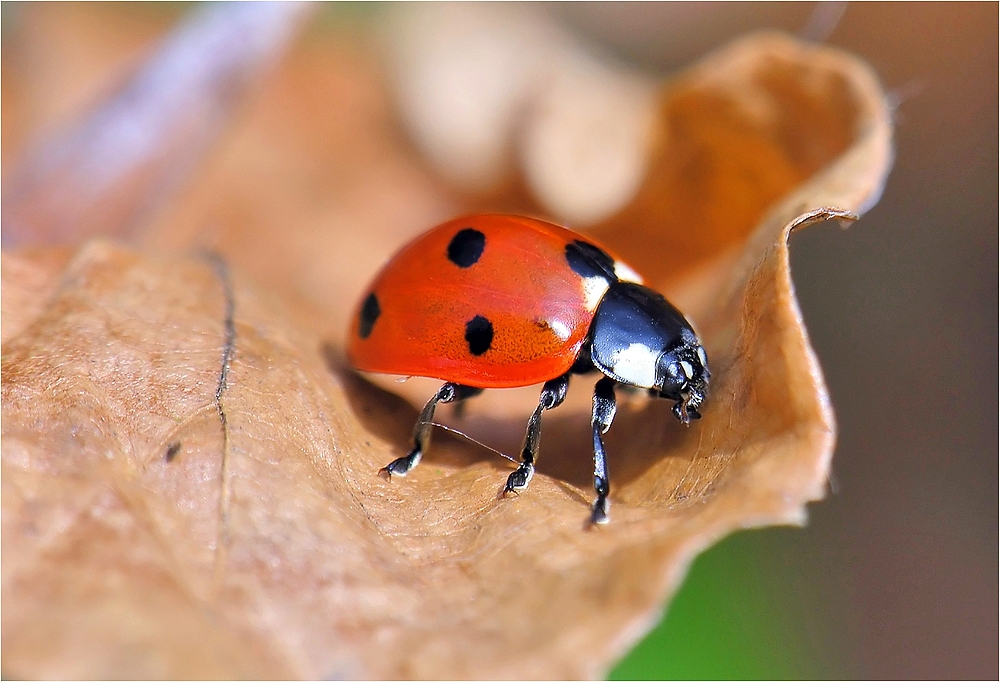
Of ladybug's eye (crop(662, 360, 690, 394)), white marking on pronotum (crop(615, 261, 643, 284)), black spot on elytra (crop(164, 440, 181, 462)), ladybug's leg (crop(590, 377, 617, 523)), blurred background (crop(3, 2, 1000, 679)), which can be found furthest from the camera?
blurred background (crop(3, 2, 1000, 679))

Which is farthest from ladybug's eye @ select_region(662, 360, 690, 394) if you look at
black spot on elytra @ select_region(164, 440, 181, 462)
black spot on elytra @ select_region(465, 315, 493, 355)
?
black spot on elytra @ select_region(164, 440, 181, 462)

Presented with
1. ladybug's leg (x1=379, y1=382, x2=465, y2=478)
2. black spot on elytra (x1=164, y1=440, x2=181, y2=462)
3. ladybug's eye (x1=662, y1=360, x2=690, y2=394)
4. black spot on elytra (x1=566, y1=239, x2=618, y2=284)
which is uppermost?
black spot on elytra (x1=566, y1=239, x2=618, y2=284)

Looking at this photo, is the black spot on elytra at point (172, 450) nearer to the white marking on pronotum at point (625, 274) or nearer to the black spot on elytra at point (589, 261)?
the black spot on elytra at point (589, 261)

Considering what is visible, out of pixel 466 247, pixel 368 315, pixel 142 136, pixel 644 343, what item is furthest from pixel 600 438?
pixel 142 136

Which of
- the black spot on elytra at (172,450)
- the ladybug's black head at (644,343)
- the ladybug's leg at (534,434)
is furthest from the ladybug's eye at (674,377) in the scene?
the black spot on elytra at (172,450)

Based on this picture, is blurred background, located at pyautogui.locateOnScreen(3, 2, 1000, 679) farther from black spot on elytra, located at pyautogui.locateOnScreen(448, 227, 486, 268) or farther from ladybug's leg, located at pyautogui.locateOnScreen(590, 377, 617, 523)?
black spot on elytra, located at pyautogui.locateOnScreen(448, 227, 486, 268)

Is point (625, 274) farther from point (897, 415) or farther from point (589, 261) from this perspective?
point (897, 415)

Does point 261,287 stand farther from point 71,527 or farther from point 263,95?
point 263,95
